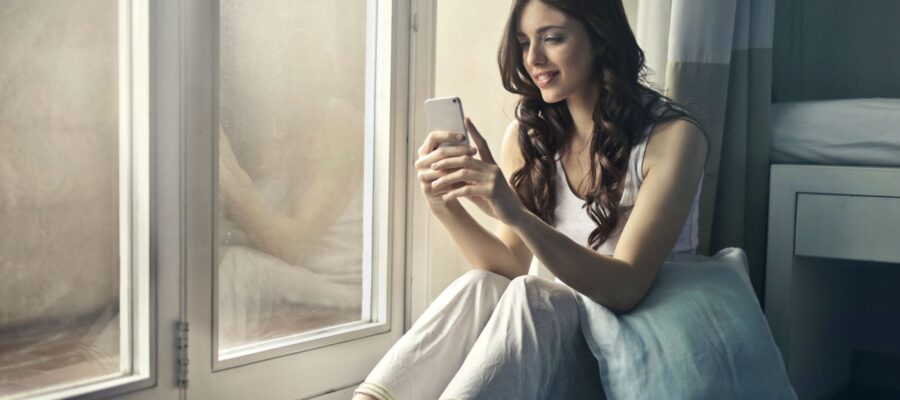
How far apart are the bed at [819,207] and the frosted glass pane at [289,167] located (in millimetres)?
884

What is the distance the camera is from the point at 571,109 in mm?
1530

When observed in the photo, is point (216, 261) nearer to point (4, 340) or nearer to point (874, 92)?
point (4, 340)

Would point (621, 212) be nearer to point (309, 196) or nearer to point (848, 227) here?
point (848, 227)

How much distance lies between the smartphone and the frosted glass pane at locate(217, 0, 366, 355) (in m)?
0.45

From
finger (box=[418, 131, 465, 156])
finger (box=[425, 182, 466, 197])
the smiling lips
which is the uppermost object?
the smiling lips

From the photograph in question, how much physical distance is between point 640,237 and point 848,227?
0.51 metres

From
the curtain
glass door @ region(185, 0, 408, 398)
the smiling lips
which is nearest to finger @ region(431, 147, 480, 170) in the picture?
the smiling lips

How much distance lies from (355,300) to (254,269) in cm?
33

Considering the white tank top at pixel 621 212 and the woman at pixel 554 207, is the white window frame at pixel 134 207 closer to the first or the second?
the woman at pixel 554 207

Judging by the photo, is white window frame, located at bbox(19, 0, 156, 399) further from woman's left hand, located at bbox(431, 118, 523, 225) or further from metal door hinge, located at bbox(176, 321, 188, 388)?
woman's left hand, located at bbox(431, 118, 523, 225)

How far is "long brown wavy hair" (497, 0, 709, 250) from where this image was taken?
1404mm

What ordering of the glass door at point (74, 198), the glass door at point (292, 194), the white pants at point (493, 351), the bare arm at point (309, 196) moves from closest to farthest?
the white pants at point (493, 351)
the glass door at point (74, 198)
the glass door at point (292, 194)
the bare arm at point (309, 196)

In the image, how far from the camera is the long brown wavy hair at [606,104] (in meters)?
1.40

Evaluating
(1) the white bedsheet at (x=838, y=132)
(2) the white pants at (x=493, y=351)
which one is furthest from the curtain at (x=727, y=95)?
(2) the white pants at (x=493, y=351)
